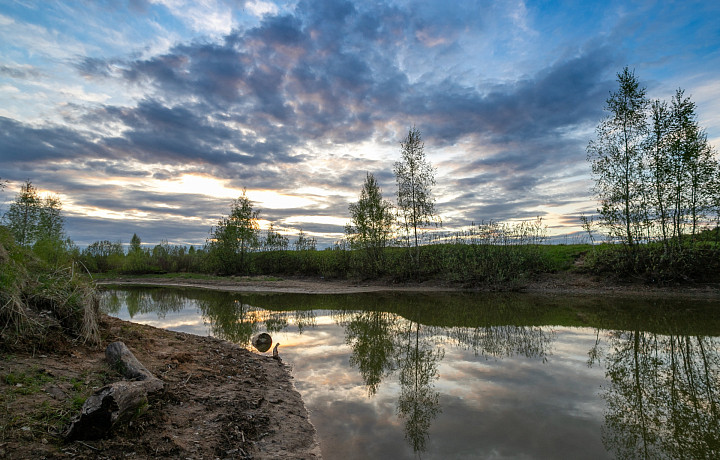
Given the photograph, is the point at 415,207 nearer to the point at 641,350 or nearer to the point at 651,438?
the point at 641,350

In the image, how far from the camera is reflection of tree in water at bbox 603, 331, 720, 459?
14.0 ft

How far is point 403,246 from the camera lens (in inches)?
1131

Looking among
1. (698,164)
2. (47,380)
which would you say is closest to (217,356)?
(47,380)

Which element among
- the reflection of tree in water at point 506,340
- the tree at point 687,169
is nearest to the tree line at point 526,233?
the tree at point 687,169

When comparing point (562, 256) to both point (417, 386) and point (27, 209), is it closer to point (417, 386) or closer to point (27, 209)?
point (417, 386)

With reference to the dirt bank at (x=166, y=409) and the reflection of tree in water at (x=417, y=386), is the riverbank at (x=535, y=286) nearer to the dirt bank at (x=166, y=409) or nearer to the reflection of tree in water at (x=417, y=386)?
the dirt bank at (x=166, y=409)

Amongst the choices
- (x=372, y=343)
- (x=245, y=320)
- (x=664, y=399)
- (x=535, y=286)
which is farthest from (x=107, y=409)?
(x=535, y=286)

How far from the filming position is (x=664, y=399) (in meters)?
5.61

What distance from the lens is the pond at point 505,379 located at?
14.5 ft

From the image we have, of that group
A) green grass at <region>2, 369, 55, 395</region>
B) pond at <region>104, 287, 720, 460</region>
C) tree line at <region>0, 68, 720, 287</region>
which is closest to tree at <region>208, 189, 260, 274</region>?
tree line at <region>0, 68, 720, 287</region>

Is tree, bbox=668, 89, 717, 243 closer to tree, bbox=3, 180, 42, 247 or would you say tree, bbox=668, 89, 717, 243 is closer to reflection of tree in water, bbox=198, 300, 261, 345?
reflection of tree in water, bbox=198, 300, 261, 345

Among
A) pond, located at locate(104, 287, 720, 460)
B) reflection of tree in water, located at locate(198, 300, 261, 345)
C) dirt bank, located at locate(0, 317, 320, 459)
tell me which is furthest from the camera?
reflection of tree in water, located at locate(198, 300, 261, 345)

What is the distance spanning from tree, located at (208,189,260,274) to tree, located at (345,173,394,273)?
1369 cm

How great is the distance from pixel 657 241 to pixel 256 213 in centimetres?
3518
